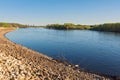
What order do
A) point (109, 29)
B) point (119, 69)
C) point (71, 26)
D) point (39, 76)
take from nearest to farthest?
point (39, 76) < point (119, 69) < point (109, 29) < point (71, 26)

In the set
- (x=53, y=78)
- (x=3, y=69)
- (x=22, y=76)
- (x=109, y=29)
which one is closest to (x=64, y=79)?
(x=53, y=78)

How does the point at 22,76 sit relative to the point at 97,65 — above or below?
above

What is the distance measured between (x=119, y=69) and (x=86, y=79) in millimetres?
9301

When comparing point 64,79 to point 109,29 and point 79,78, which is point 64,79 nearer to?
point 79,78

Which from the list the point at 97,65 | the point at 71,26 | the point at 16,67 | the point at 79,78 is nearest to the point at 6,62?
the point at 16,67

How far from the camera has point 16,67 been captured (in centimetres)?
1286

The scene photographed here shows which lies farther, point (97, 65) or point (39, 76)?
point (97, 65)

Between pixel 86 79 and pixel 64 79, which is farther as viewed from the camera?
pixel 86 79

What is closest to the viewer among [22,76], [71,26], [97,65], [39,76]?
[22,76]

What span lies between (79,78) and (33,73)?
151 inches

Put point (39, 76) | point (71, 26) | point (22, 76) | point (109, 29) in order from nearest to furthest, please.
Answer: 1. point (22, 76)
2. point (39, 76)
3. point (109, 29)
4. point (71, 26)

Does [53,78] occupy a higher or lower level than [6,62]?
lower

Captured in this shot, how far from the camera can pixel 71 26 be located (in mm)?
198000

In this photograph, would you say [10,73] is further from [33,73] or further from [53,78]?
[53,78]
